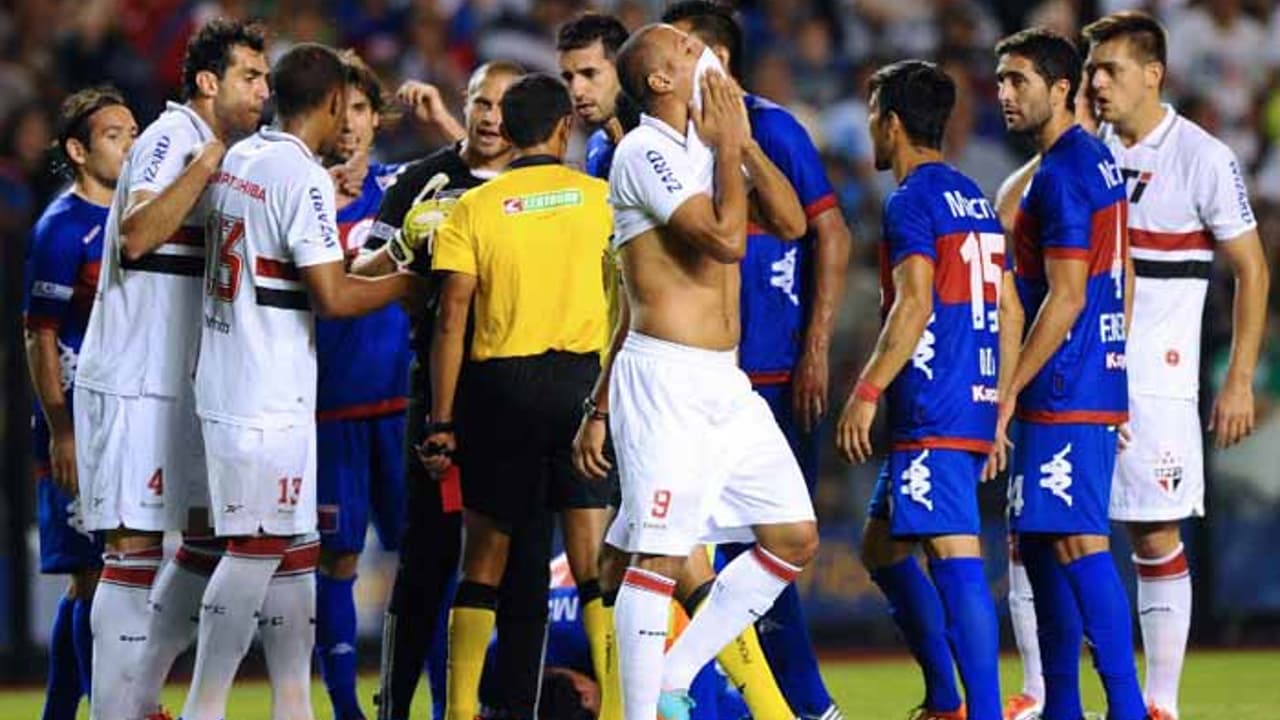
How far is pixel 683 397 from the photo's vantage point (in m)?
7.30

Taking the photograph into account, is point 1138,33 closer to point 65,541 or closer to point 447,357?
point 447,357

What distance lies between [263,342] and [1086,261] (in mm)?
2827

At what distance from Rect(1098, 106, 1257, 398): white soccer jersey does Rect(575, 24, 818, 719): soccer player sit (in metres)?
2.07

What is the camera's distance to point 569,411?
8109mm

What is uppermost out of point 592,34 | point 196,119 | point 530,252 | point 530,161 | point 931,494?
point 592,34

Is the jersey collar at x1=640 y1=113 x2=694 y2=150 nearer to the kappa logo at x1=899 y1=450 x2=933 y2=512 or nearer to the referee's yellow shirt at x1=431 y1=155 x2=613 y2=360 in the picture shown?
the referee's yellow shirt at x1=431 y1=155 x2=613 y2=360

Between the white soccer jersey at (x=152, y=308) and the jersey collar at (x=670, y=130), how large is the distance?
5.61ft

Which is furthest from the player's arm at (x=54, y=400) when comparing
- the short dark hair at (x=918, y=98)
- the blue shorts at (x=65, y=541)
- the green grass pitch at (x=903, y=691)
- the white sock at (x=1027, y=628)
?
the white sock at (x=1027, y=628)

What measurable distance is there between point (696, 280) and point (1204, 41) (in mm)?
10157

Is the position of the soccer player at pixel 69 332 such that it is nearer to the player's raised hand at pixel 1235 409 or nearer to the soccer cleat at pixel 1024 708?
the soccer cleat at pixel 1024 708

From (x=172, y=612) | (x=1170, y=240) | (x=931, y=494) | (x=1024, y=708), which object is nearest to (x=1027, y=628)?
(x=1024, y=708)

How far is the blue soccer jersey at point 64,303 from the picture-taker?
8.92 metres

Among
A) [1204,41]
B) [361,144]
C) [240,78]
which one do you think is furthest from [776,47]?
[240,78]

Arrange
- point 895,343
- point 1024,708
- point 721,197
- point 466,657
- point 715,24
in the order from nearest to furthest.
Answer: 1. point 721,197
2. point 895,343
3. point 466,657
4. point 715,24
5. point 1024,708
